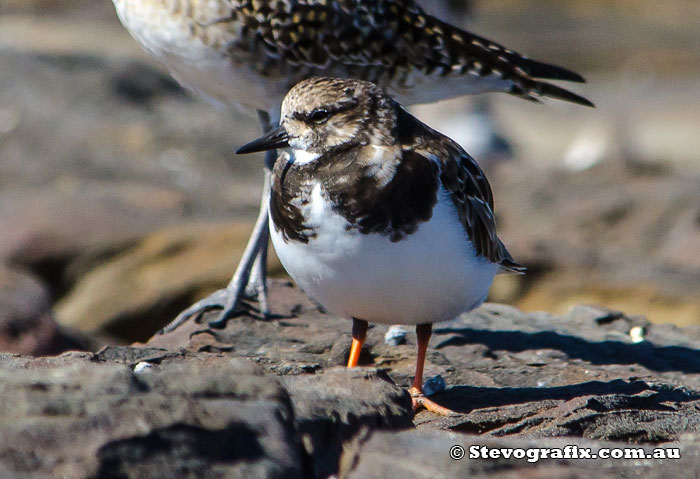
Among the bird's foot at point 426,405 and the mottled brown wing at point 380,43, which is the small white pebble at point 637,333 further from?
the bird's foot at point 426,405

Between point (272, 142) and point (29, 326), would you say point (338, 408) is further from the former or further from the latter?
point (29, 326)

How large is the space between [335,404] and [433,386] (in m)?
1.51

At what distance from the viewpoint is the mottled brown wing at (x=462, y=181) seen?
4.86m

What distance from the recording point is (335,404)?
3904 millimetres

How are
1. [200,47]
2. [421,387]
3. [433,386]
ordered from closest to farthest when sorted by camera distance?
[421,387]
[433,386]
[200,47]

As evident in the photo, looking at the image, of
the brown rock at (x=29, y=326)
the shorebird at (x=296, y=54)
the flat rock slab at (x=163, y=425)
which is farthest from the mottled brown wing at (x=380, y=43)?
the flat rock slab at (x=163, y=425)

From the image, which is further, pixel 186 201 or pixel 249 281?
pixel 186 201

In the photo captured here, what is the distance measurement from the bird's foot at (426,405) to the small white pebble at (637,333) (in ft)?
6.92

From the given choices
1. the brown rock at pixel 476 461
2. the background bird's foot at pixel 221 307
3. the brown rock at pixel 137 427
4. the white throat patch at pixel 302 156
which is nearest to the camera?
the brown rock at pixel 137 427

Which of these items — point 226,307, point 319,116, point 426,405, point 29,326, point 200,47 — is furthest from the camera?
point 29,326

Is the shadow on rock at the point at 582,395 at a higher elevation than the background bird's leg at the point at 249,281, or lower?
higher

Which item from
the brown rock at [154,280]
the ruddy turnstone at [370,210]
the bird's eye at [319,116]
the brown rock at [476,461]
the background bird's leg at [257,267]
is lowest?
the brown rock at [154,280]

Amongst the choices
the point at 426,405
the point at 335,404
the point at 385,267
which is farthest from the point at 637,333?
the point at 335,404

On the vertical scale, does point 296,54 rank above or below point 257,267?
above
